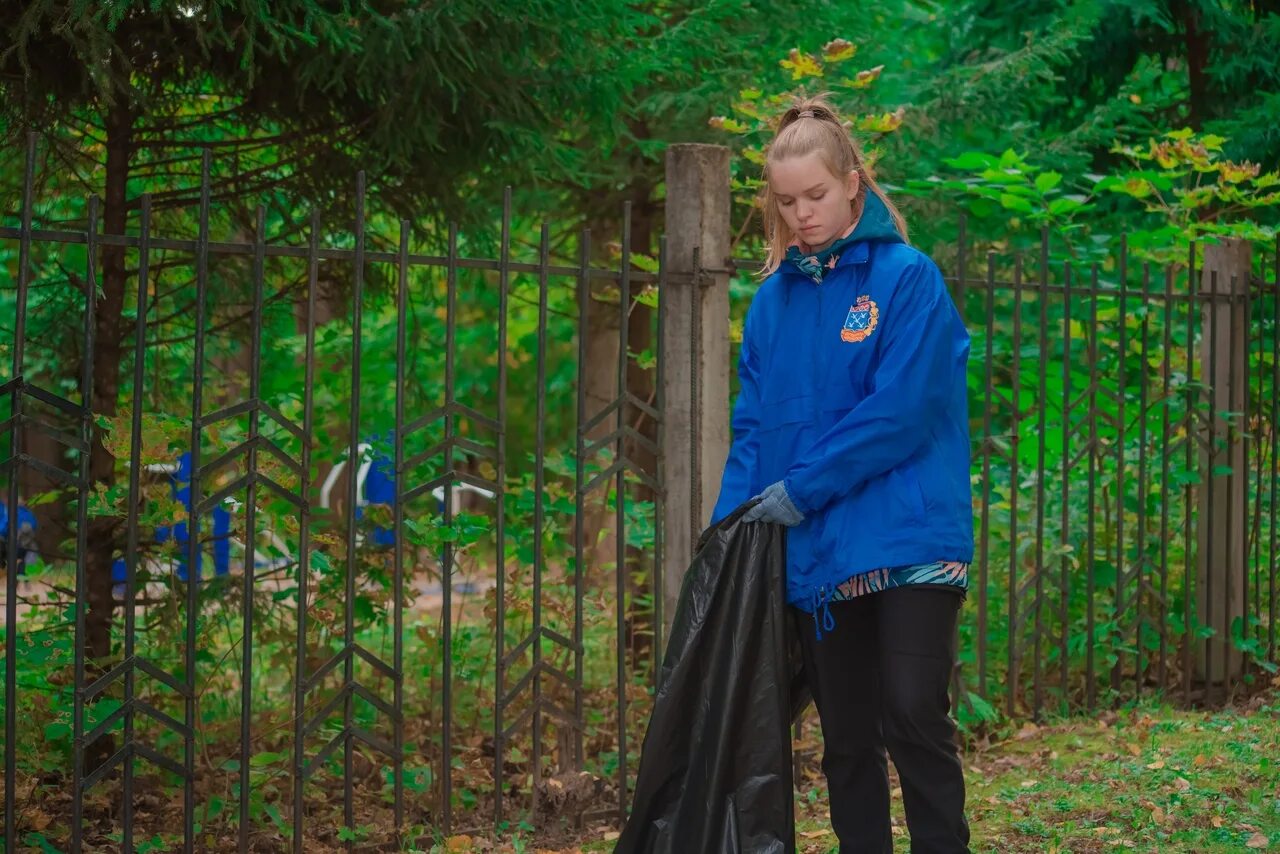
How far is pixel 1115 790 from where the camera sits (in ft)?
14.2

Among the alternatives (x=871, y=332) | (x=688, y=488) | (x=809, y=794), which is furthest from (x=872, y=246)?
(x=809, y=794)

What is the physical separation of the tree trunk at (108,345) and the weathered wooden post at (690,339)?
1.90 meters

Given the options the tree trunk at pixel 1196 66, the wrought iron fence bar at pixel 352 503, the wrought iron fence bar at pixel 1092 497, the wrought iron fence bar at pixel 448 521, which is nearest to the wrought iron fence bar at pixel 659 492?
the wrought iron fence bar at pixel 448 521

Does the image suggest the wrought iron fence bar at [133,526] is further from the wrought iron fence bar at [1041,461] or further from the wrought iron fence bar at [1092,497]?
the wrought iron fence bar at [1092,497]

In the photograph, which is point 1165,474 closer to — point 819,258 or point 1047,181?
point 1047,181


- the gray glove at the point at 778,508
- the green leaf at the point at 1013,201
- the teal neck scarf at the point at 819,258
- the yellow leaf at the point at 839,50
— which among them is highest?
the yellow leaf at the point at 839,50

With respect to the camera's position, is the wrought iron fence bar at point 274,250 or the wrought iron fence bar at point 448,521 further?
the wrought iron fence bar at point 448,521

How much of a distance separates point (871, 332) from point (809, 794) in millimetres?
2283

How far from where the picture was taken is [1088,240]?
22.5 feet

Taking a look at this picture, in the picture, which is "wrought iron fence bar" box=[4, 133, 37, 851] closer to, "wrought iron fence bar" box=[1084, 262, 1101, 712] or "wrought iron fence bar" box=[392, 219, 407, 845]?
"wrought iron fence bar" box=[392, 219, 407, 845]

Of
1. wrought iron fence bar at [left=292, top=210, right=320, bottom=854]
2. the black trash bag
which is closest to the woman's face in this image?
the black trash bag

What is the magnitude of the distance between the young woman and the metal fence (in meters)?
0.89

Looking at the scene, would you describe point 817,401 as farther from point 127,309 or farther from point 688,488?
point 127,309

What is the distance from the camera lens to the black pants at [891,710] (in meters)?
2.72
